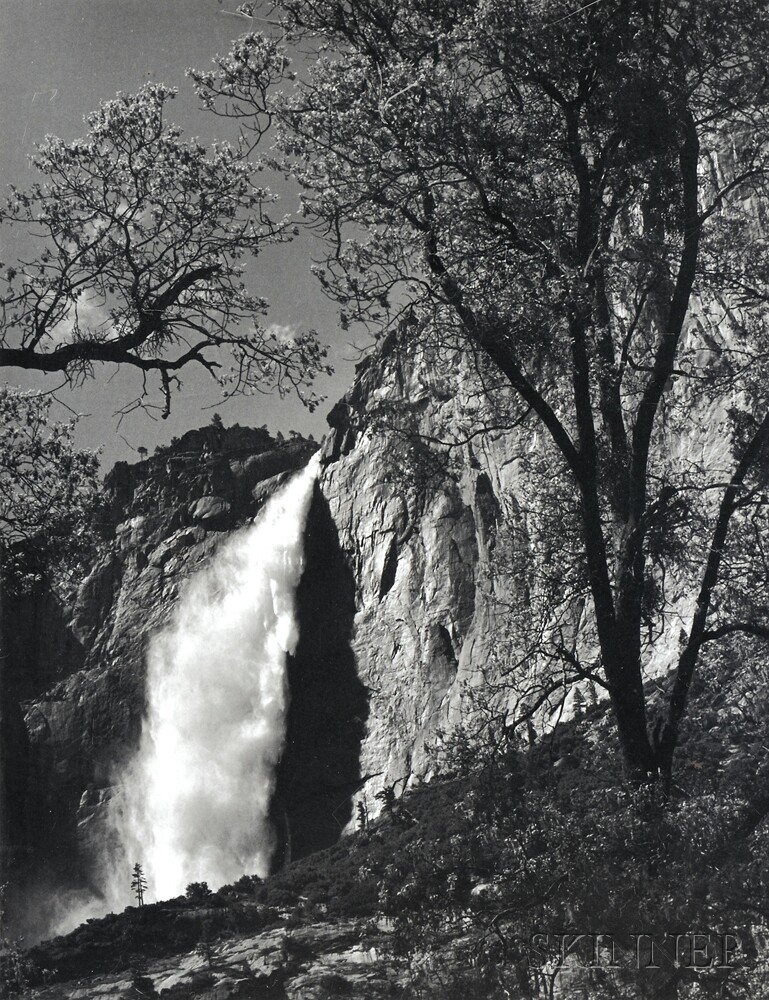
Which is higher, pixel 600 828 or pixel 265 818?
pixel 265 818

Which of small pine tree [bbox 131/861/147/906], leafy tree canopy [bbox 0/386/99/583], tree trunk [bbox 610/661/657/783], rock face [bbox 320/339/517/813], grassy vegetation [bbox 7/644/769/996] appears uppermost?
rock face [bbox 320/339/517/813]

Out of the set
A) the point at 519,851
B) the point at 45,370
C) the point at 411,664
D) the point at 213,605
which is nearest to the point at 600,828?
the point at 519,851

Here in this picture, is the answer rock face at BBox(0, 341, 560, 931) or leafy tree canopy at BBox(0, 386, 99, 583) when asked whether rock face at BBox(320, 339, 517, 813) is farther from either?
leafy tree canopy at BBox(0, 386, 99, 583)

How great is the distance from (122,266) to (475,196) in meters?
3.28

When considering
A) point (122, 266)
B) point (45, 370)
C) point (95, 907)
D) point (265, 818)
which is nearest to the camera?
point (45, 370)

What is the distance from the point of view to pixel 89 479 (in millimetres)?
8969

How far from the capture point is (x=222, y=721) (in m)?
40.4

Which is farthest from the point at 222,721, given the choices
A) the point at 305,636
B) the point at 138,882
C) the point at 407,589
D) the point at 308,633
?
the point at 407,589

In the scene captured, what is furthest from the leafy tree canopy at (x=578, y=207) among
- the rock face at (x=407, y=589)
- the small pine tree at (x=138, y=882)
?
the small pine tree at (x=138, y=882)

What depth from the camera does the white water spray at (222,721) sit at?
127ft

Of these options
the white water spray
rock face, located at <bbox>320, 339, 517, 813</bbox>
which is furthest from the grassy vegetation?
the white water spray

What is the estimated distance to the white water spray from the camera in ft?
127

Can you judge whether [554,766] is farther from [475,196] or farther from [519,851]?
[475,196]

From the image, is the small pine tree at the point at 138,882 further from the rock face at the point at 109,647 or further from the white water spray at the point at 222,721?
the rock face at the point at 109,647
